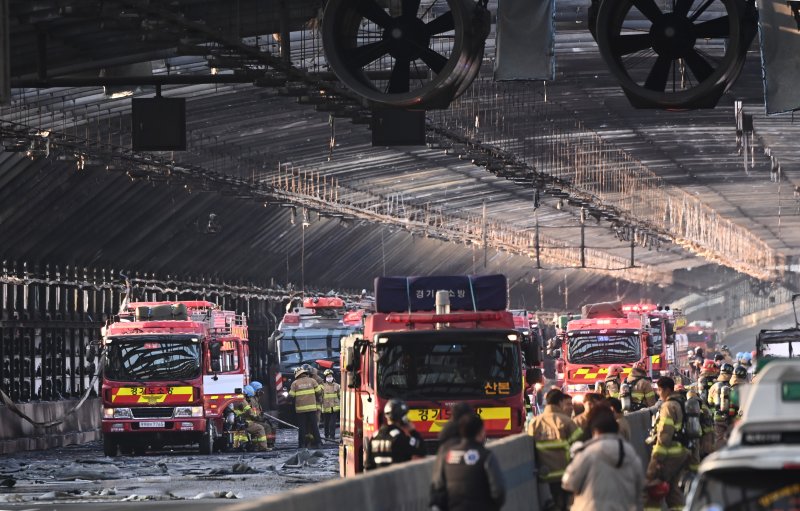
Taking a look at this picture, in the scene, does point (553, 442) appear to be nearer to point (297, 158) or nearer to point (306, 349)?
point (306, 349)

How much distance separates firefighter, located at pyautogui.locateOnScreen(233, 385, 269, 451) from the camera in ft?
117

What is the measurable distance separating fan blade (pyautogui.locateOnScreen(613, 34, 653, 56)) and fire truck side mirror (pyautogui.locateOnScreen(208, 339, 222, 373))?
2214cm

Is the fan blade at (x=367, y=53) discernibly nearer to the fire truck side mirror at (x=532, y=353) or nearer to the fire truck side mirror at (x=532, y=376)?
the fire truck side mirror at (x=532, y=353)

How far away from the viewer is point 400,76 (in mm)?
13750

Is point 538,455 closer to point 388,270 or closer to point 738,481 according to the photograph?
point 738,481

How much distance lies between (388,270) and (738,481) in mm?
63018

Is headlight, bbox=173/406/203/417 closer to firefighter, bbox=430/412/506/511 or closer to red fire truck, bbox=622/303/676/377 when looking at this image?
red fire truck, bbox=622/303/676/377

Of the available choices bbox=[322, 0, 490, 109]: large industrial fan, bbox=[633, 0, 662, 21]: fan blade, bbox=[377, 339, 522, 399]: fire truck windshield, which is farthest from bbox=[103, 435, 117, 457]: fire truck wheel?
bbox=[633, 0, 662, 21]: fan blade

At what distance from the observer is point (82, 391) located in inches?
1799

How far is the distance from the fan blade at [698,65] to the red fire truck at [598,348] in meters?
26.7

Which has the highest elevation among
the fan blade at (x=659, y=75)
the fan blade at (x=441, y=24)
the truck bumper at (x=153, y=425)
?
→ the fan blade at (x=441, y=24)

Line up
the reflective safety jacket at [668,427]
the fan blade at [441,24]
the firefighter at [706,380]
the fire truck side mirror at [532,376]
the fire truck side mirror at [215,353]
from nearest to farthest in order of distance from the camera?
the fan blade at [441,24], the reflective safety jacket at [668,427], the fire truck side mirror at [532,376], the firefighter at [706,380], the fire truck side mirror at [215,353]

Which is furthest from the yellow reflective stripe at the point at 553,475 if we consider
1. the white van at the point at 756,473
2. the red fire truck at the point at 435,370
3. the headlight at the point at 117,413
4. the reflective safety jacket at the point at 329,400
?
the reflective safety jacket at the point at 329,400

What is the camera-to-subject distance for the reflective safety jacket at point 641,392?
89.1 feet
